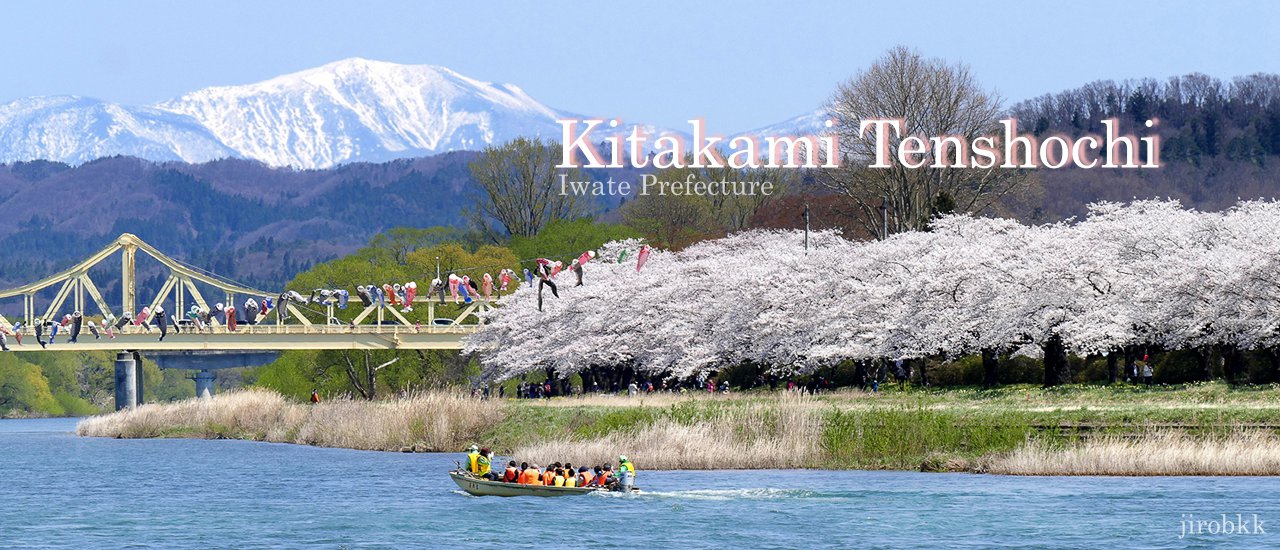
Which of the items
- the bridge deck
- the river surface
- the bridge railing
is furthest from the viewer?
the bridge railing

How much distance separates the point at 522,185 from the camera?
528 feet

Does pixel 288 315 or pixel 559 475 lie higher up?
pixel 288 315

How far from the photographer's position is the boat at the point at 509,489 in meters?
57.3

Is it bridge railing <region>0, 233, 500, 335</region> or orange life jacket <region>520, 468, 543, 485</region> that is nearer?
orange life jacket <region>520, 468, 543, 485</region>

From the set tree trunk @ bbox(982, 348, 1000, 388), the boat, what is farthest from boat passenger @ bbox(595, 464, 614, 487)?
tree trunk @ bbox(982, 348, 1000, 388)

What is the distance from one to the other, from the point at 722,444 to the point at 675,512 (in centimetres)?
1164

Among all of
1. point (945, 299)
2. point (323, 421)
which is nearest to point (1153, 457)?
point (945, 299)

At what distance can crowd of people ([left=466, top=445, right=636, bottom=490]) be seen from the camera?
2224 inches

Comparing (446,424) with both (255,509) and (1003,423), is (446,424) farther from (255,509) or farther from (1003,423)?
(1003,423)

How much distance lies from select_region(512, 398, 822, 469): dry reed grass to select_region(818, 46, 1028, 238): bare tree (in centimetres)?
4709

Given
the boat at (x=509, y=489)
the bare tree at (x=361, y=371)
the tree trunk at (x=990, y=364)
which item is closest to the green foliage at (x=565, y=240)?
the bare tree at (x=361, y=371)

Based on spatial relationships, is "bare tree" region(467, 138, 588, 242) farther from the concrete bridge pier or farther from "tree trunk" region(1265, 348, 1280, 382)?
"tree trunk" region(1265, 348, 1280, 382)

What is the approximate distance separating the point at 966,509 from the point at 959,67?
227 feet

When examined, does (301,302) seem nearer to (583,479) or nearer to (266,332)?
(266,332)
